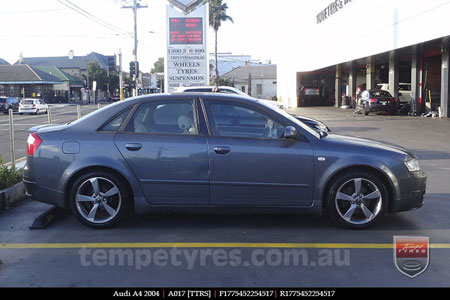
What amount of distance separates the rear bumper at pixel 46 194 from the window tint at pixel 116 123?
93 cm

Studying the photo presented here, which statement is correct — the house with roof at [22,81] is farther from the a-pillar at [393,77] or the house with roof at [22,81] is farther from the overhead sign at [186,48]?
the a-pillar at [393,77]

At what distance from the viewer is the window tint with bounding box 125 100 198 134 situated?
5.71m

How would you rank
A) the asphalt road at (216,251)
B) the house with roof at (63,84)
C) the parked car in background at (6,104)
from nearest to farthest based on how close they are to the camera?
1. the asphalt road at (216,251)
2. the parked car in background at (6,104)
3. the house with roof at (63,84)

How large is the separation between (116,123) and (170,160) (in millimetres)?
829

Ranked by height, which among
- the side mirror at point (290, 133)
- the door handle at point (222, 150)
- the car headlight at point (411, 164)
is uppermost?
the side mirror at point (290, 133)

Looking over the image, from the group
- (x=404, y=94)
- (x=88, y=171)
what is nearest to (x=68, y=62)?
(x=404, y=94)

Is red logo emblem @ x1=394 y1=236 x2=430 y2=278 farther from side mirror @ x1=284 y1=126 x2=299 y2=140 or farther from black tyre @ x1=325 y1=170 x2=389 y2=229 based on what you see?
side mirror @ x1=284 y1=126 x2=299 y2=140

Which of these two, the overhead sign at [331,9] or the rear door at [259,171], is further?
the overhead sign at [331,9]

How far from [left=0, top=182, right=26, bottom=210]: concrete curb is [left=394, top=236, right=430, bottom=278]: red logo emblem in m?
5.17

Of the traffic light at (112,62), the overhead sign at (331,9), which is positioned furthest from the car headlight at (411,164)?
the overhead sign at (331,9)

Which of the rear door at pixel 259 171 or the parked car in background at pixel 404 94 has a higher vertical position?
the parked car in background at pixel 404 94

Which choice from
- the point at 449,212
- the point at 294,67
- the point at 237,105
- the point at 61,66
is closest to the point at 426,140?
the point at 449,212

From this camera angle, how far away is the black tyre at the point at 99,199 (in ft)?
18.4

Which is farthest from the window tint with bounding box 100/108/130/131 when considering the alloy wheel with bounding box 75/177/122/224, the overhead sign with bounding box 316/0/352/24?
the overhead sign with bounding box 316/0/352/24
